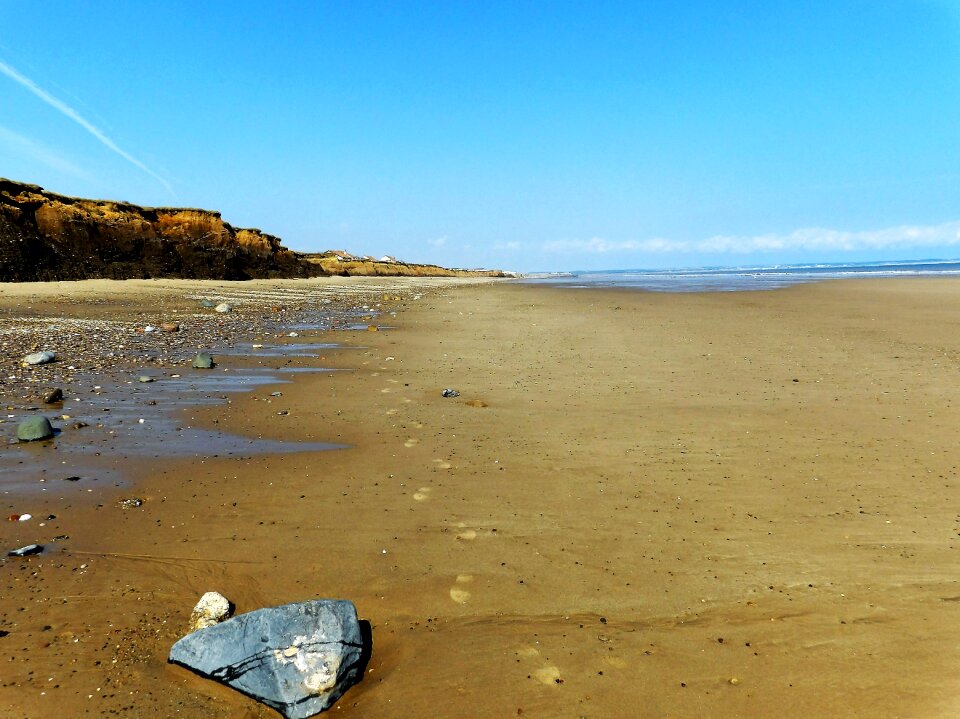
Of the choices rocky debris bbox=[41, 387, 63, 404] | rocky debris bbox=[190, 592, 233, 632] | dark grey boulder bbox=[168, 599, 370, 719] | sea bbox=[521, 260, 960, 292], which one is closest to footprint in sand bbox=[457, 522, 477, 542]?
dark grey boulder bbox=[168, 599, 370, 719]

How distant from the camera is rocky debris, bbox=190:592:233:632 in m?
2.89

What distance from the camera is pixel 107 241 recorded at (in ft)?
88.0

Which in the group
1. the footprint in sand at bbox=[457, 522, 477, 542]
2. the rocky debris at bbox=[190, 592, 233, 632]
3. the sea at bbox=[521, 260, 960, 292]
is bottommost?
the footprint in sand at bbox=[457, 522, 477, 542]

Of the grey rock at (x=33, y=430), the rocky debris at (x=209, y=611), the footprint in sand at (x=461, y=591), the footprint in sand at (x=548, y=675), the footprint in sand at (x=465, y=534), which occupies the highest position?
the grey rock at (x=33, y=430)

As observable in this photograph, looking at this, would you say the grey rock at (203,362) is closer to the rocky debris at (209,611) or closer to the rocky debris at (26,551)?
the rocky debris at (26,551)

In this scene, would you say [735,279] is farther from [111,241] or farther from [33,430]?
[33,430]

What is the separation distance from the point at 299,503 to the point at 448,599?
5.73ft

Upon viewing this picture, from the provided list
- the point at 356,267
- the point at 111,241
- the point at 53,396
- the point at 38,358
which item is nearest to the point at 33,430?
the point at 53,396

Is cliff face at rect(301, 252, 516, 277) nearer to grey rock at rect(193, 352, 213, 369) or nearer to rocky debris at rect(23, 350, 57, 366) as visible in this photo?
rocky debris at rect(23, 350, 57, 366)

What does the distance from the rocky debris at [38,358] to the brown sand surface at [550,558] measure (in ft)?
13.3

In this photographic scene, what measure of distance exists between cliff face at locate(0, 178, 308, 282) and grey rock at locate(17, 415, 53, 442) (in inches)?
883

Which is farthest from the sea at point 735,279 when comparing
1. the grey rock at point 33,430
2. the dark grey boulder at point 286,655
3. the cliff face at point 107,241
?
the dark grey boulder at point 286,655

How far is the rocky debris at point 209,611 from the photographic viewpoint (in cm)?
289

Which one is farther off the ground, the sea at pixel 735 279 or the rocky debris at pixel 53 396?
the sea at pixel 735 279
